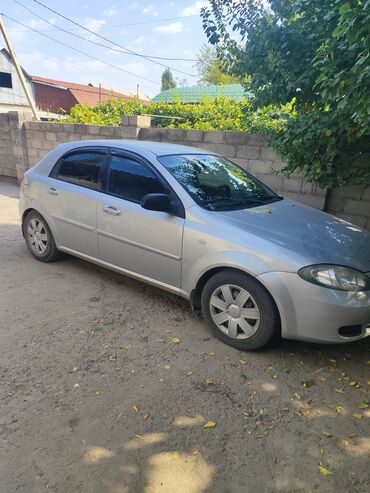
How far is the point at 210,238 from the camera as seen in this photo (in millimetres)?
3152

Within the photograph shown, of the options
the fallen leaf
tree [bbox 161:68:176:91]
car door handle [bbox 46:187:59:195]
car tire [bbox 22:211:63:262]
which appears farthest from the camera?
tree [bbox 161:68:176:91]

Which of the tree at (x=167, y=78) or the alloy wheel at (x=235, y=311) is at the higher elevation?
the tree at (x=167, y=78)

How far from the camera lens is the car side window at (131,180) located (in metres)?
3.63

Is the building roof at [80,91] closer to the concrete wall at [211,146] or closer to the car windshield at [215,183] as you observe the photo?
the concrete wall at [211,146]

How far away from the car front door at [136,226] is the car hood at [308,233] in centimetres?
57

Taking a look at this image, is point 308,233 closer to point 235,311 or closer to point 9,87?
point 235,311

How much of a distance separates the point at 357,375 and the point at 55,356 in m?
2.39

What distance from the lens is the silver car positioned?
279 cm

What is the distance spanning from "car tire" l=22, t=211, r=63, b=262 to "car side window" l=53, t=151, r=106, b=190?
0.64 metres

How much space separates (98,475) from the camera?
6.55 ft

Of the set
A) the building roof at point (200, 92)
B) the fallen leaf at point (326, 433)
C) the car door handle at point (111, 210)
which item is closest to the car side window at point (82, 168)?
the car door handle at point (111, 210)

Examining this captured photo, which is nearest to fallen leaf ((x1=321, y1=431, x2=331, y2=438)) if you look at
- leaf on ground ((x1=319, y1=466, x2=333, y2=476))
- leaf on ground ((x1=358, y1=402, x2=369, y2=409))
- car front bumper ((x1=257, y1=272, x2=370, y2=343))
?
leaf on ground ((x1=319, y1=466, x2=333, y2=476))

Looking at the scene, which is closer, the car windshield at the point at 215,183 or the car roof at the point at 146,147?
the car windshield at the point at 215,183

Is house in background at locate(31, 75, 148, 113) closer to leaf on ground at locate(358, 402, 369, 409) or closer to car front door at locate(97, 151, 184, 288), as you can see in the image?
car front door at locate(97, 151, 184, 288)
